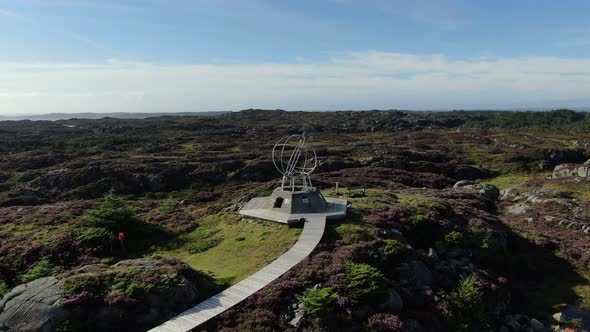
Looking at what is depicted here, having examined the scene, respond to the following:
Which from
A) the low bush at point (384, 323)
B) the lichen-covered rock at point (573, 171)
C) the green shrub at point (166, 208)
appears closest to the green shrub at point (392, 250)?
the low bush at point (384, 323)

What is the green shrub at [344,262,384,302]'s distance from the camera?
2033 centimetres

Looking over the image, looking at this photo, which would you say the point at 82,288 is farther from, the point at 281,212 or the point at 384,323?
the point at 281,212

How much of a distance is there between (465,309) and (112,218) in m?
25.0

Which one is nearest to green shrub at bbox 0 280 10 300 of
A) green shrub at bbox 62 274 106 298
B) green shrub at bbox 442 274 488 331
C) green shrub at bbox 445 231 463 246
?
green shrub at bbox 62 274 106 298

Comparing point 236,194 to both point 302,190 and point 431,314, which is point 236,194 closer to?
point 302,190

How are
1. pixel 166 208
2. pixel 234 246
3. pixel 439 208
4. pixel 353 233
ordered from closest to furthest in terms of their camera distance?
pixel 353 233 < pixel 234 246 < pixel 439 208 < pixel 166 208

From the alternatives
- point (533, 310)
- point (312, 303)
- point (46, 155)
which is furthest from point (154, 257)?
point (46, 155)

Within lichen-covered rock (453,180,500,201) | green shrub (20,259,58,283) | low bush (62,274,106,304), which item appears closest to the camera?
low bush (62,274,106,304)

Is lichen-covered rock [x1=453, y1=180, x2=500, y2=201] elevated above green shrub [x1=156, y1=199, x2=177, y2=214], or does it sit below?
below

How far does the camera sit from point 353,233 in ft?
89.0

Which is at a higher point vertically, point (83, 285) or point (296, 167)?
point (296, 167)

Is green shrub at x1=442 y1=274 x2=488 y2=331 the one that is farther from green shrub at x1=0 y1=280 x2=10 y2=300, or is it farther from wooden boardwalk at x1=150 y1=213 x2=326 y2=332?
green shrub at x1=0 y1=280 x2=10 y2=300

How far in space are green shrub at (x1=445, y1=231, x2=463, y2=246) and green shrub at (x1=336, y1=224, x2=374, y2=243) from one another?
23.1 feet

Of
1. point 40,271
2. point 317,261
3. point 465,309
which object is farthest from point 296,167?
point 40,271
